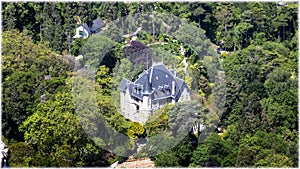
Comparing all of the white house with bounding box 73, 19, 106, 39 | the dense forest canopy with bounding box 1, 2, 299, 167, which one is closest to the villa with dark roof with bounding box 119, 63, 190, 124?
the dense forest canopy with bounding box 1, 2, 299, 167

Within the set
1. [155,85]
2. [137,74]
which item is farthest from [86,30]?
[155,85]

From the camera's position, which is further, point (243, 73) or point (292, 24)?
point (292, 24)

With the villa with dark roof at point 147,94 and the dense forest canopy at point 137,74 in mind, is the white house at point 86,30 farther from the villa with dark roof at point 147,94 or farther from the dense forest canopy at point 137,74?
the villa with dark roof at point 147,94

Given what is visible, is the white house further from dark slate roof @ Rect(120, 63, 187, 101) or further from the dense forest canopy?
dark slate roof @ Rect(120, 63, 187, 101)

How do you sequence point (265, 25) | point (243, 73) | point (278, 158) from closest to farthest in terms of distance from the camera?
point (278, 158) < point (243, 73) < point (265, 25)

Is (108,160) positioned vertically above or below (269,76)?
below

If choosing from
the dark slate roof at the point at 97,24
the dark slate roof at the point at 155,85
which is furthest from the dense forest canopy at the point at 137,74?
the dark slate roof at the point at 155,85

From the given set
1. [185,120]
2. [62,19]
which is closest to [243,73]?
[185,120]

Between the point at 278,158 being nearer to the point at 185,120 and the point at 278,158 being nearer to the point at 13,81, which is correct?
the point at 185,120
